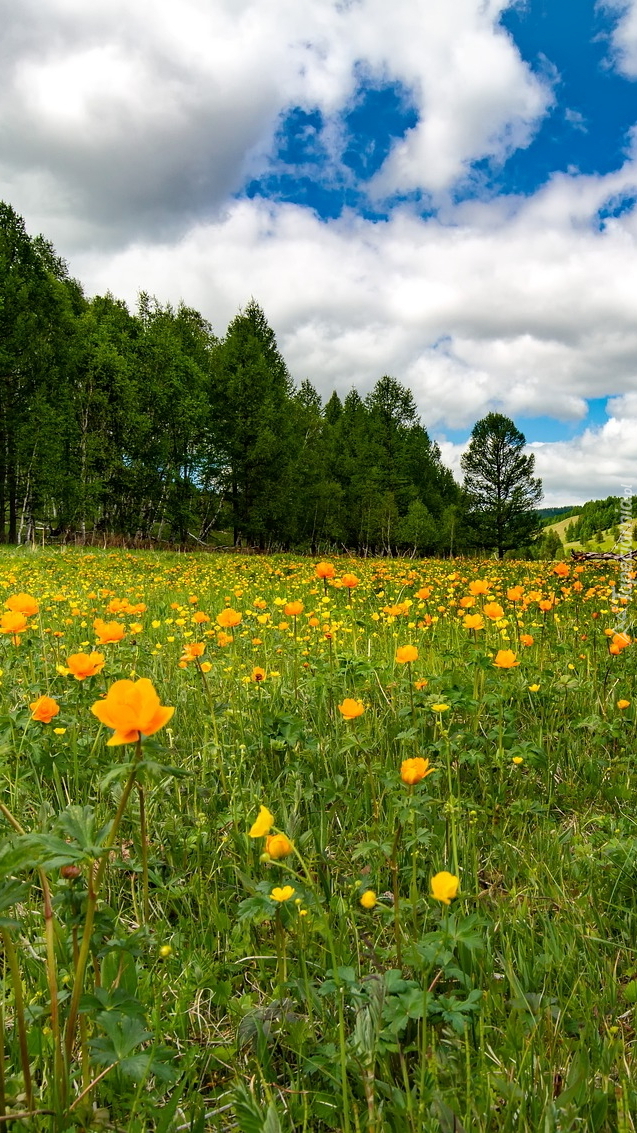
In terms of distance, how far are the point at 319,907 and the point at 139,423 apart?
26.0m

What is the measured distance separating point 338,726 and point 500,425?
127ft

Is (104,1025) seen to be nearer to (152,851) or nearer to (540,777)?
(152,851)

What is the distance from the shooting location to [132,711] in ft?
3.07

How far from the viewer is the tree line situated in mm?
22141

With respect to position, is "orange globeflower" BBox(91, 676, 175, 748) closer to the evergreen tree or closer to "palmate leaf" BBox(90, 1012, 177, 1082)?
"palmate leaf" BBox(90, 1012, 177, 1082)

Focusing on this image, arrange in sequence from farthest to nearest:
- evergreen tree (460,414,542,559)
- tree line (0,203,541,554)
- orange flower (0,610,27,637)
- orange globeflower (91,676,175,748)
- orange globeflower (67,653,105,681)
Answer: evergreen tree (460,414,542,559) < tree line (0,203,541,554) < orange flower (0,610,27,637) < orange globeflower (67,653,105,681) < orange globeflower (91,676,175,748)

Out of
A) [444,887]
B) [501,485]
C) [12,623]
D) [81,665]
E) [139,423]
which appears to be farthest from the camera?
[501,485]

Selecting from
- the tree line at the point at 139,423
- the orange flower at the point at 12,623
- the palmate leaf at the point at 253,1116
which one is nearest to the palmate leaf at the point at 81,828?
the palmate leaf at the point at 253,1116

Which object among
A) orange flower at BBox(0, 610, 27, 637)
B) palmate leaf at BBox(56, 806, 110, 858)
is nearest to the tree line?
orange flower at BBox(0, 610, 27, 637)

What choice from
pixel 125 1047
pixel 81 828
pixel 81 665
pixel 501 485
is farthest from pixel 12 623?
pixel 501 485

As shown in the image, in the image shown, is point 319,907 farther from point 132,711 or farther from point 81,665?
point 81,665

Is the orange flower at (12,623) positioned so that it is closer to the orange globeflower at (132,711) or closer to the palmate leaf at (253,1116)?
the orange globeflower at (132,711)

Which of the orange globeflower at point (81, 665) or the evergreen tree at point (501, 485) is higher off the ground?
the evergreen tree at point (501, 485)

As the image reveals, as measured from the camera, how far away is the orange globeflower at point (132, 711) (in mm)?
926
